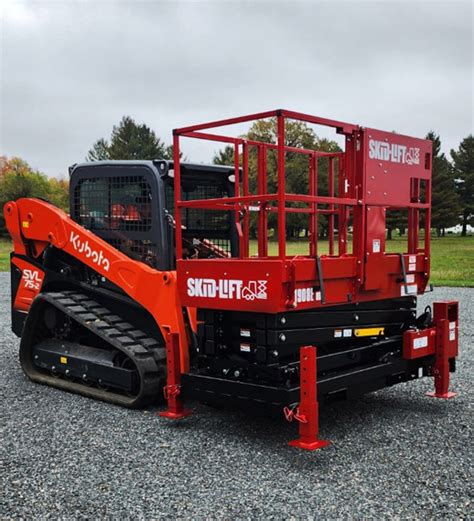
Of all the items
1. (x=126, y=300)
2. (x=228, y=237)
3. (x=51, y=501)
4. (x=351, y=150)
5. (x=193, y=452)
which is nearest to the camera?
(x=51, y=501)

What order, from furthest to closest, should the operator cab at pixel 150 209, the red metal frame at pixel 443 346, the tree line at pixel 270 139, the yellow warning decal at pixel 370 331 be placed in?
the tree line at pixel 270 139 → the operator cab at pixel 150 209 → the red metal frame at pixel 443 346 → the yellow warning decal at pixel 370 331

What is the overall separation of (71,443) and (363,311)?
267cm

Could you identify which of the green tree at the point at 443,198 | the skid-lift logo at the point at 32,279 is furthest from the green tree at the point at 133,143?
the skid-lift logo at the point at 32,279

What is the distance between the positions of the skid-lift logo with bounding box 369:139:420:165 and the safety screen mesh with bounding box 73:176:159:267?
7.18ft

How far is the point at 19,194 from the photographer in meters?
57.1

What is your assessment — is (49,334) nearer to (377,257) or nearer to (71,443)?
(71,443)

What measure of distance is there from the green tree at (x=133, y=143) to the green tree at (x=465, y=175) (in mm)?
29743

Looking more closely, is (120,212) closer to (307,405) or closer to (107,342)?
(107,342)

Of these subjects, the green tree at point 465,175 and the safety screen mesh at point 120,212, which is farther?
the green tree at point 465,175

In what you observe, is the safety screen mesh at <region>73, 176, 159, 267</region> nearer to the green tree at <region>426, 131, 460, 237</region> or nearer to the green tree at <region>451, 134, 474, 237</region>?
the green tree at <region>426, 131, 460, 237</region>

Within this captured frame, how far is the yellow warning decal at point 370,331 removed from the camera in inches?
231

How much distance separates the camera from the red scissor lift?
5.01m

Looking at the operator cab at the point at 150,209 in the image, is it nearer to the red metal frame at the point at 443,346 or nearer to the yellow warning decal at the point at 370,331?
the yellow warning decal at the point at 370,331

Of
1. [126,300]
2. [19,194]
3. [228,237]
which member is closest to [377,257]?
[228,237]
